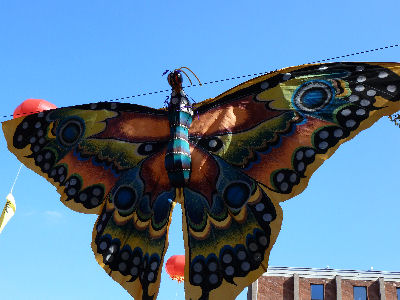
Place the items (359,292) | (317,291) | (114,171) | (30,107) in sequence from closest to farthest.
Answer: (114,171), (30,107), (359,292), (317,291)

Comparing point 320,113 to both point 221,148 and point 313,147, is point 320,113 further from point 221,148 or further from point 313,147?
point 221,148

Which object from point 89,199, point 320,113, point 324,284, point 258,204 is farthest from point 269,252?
point 324,284

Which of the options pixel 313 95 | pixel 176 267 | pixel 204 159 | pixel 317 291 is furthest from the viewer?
pixel 317 291

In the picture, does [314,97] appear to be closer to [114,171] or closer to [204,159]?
[204,159]

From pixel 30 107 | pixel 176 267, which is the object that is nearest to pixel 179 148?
pixel 30 107

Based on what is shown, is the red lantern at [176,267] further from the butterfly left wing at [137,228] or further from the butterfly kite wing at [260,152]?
the butterfly kite wing at [260,152]

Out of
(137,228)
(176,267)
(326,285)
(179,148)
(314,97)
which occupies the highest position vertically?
(326,285)

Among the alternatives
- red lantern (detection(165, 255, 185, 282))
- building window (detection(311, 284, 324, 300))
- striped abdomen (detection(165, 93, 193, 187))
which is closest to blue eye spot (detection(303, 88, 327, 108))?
striped abdomen (detection(165, 93, 193, 187))
